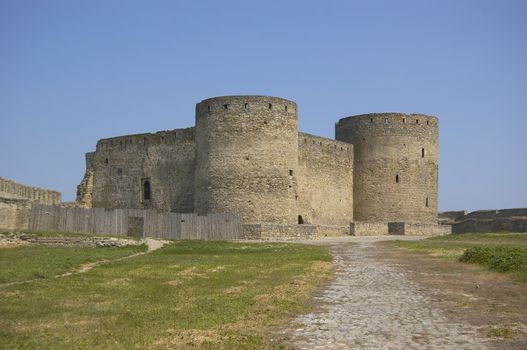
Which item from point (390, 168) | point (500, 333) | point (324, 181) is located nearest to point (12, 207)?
point (324, 181)

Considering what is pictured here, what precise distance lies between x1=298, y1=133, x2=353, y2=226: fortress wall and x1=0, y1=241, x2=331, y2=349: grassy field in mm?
21210

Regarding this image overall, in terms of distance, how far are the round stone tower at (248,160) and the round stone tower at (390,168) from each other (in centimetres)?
1184

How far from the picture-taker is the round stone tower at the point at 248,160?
117 ft

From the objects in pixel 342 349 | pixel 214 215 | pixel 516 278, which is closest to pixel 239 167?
pixel 214 215

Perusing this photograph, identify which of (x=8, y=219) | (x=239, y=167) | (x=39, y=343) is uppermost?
(x=239, y=167)

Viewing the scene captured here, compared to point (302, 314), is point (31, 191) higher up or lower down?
higher up

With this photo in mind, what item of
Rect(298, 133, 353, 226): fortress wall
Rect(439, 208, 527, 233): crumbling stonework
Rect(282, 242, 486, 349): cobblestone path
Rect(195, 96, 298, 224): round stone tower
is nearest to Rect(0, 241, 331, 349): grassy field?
Rect(282, 242, 486, 349): cobblestone path

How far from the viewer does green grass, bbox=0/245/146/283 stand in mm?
15844

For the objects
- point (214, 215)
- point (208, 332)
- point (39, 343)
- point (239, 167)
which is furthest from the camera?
point (239, 167)

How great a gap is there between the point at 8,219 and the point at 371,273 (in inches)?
746

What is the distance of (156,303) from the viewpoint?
1191cm

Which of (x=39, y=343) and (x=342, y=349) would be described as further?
(x=39, y=343)

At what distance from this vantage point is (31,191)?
35.9 m

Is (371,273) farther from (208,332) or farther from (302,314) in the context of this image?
(208,332)
